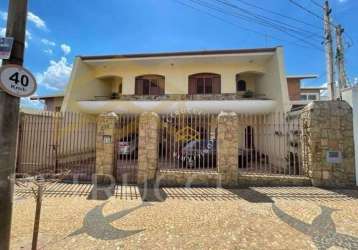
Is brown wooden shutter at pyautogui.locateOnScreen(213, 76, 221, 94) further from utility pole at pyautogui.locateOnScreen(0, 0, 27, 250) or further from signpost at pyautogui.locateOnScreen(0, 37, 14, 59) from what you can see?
signpost at pyautogui.locateOnScreen(0, 37, 14, 59)

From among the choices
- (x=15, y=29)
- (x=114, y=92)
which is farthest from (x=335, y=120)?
(x=114, y=92)

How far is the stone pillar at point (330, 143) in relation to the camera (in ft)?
22.5

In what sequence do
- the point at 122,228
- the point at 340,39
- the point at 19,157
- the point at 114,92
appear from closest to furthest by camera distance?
the point at 122,228
the point at 19,157
the point at 340,39
the point at 114,92

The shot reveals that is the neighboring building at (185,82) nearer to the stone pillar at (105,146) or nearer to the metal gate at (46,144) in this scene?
the metal gate at (46,144)

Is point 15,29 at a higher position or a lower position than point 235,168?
higher

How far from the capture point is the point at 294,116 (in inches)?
361

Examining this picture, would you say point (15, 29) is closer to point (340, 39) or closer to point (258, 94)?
point (340, 39)

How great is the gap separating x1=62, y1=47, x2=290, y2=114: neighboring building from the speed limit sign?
31.9 ft

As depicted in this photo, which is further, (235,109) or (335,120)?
(235,109)

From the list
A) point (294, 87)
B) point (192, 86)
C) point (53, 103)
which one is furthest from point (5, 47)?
point (294, 87)

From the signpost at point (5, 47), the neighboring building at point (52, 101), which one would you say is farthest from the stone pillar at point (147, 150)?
the neighboring building at point (52, 101)

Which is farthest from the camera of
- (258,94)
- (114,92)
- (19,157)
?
(114,92)

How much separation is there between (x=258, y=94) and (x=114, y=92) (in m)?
11.3

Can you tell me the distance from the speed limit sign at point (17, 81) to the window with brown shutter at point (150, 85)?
12323 mm
